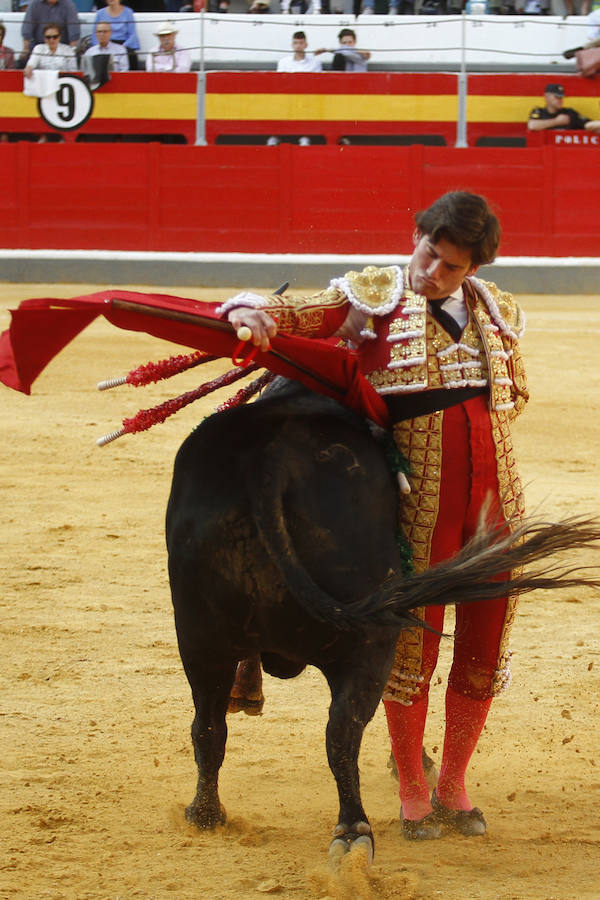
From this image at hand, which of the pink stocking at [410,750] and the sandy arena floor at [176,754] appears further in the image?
the pink stocking at [410,750]

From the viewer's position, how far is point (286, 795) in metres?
2.49

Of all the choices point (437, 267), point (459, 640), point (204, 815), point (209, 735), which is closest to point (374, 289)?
point (437, 267)

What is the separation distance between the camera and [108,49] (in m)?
11.1

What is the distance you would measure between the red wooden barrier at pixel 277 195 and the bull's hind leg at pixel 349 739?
8.89 meters

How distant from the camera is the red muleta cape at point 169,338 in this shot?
195cm

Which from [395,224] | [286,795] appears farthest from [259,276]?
[286,795]

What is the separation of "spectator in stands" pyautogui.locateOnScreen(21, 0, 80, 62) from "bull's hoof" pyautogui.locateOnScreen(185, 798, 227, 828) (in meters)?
9.71

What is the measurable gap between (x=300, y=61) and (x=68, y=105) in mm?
2129

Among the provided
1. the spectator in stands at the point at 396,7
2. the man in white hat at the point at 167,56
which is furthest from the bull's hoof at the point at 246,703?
the spectator in stands at the point at 396,7

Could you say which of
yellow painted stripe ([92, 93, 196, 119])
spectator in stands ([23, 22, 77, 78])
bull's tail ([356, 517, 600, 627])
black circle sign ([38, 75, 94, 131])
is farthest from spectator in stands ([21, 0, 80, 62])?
bull's tail ([356, 517, 600, 627])

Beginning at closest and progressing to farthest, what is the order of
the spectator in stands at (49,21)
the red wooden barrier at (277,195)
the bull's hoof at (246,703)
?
1. the bull's hoof at (246,703)
2. the red wooden barrier at (277,195)
3. the spectator in stands at (49,21)

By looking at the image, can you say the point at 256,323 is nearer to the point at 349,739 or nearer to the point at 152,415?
the point at 152,415

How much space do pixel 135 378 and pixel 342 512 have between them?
43cm

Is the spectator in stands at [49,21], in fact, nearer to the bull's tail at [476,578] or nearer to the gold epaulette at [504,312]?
the gold epaulette at [504,312]
